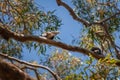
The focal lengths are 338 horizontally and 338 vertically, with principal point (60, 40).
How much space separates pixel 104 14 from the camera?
713 cm

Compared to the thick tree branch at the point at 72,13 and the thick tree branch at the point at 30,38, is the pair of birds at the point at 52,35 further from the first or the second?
the thick tree branch at the point at 72,13

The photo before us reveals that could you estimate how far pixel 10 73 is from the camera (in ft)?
9.61

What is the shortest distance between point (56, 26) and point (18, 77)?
329cm

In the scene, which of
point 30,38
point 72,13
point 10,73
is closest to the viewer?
point 10,73

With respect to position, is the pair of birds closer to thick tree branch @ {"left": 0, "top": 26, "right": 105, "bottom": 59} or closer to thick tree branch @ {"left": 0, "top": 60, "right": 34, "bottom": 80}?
thick tree branch @ {"left": 0, "top": 26, "right": 105, "bottom": 59}

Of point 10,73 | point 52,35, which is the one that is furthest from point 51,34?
point 10,73

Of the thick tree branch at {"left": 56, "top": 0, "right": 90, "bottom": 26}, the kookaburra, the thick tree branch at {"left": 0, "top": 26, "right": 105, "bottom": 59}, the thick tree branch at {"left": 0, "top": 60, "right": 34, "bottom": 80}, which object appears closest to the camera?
the thick tree branch at {"left": 0, "top": 60, "right": 34, "bottom": 80}

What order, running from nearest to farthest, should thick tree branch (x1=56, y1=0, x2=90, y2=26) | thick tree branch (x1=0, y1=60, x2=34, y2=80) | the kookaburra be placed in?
thick tree branch (x1=0, y1=60, x2=34, y2=80)
the kookaburra
thick tree branch (x1=56, y1=0, x2=90, y2=26)

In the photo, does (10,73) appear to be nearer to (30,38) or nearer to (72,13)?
(30,38)

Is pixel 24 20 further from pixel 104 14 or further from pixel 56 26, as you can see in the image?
pixel 104 14

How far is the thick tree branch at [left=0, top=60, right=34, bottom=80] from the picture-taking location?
288 centimetres

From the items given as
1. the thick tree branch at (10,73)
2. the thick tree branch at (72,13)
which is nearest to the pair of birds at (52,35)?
the thick tree branch at (72,13)

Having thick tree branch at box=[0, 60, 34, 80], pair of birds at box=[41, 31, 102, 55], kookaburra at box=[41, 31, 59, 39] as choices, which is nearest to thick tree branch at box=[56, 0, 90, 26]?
pair of birds at box=[41, 31, 102, 55]

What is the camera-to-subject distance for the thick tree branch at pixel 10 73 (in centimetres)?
288
